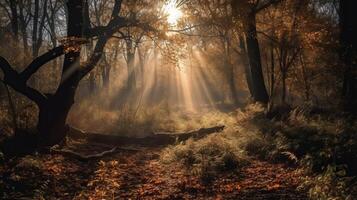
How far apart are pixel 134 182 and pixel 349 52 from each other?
884cm

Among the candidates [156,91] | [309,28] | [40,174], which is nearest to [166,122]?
[309,28]

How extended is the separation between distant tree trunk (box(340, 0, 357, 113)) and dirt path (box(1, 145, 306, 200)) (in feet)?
16.8

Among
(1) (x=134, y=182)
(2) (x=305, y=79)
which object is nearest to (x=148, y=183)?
(1) (x=134, y=182)

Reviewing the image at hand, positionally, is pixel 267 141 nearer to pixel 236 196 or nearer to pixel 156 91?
pixel 236 196

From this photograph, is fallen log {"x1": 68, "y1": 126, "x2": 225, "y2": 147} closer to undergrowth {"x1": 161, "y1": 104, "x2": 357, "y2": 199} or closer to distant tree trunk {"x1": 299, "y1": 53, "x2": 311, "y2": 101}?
undergrowth {"x1": 161, "y1": 104, "x2": 357, "y2": 199}

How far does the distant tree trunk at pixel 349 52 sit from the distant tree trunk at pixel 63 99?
29.6 ft

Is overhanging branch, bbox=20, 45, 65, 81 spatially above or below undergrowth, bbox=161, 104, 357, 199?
above

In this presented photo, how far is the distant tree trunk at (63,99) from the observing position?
1172 centimetres

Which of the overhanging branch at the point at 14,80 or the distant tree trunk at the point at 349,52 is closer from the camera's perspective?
the overhanging branch at the point at 14,80

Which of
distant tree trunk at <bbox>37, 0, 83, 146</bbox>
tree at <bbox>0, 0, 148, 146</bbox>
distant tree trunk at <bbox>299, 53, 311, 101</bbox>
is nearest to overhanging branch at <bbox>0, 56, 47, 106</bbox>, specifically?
tree at <bbox>0, 0, 148, 146</bbox>

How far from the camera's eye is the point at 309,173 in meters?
7.91

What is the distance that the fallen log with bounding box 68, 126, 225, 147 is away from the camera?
14200 millimetres

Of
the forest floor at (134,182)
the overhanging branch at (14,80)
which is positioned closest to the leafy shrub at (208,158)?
the forest floor at (134,182)

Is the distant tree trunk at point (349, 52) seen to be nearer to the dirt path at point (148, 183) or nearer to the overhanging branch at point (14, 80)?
the dirt path at point (148, 183)
